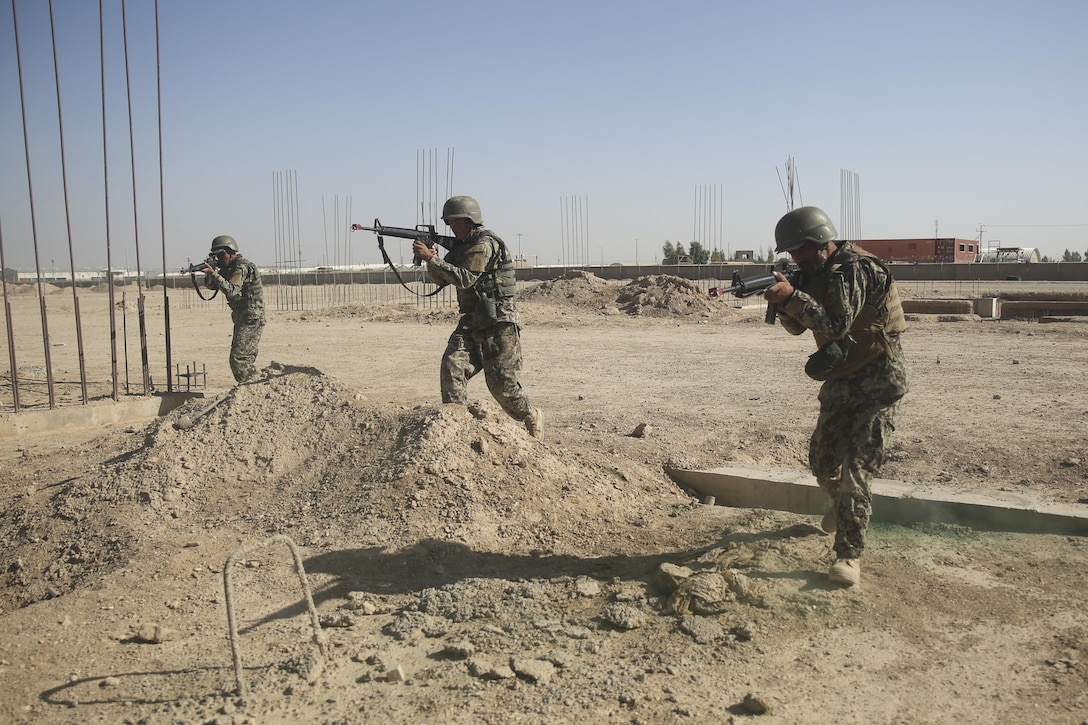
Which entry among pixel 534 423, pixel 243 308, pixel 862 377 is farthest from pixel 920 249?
pixel 862 377

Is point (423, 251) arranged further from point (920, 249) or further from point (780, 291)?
point (920, 249)

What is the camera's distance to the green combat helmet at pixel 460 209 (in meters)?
5.80

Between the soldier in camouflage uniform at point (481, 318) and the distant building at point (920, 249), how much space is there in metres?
37.7

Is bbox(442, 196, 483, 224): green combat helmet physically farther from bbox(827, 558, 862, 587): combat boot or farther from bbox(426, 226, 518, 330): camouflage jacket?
bbox(827, 558, 862, 587): combat boot

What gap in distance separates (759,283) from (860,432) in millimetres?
833

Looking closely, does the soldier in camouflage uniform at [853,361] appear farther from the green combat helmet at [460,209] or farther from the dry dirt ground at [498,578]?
the green combat helmet at [460,209]

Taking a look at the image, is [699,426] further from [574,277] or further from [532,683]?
[574,277]

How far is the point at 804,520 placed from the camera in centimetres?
475

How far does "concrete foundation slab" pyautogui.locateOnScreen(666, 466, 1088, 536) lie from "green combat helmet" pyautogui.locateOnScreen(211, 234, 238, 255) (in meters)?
5.93

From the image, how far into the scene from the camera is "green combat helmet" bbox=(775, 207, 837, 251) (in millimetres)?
3775

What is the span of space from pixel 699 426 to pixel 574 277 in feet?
63.5

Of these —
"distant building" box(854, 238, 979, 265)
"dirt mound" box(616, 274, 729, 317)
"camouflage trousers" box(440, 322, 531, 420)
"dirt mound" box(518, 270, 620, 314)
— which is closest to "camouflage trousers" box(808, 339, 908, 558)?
"camouflage trousers" box(440, 322, 531, 420)

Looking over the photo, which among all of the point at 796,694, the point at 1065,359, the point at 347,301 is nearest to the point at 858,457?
the point at 796,694

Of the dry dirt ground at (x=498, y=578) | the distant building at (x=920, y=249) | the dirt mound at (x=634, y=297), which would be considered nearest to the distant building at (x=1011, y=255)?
the distant building at (x=920, y=249)
